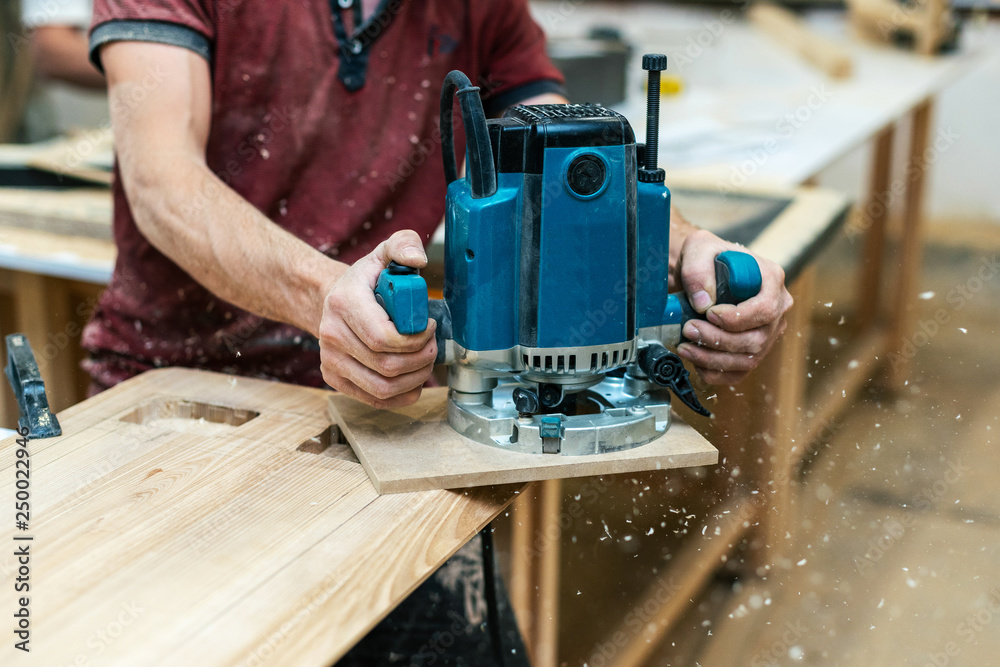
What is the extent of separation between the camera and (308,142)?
1381mm

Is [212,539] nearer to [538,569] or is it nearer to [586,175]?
[586,175]

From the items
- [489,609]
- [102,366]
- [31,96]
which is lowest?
[489,609]

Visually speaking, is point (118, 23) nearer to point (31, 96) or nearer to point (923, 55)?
point (31, 96)

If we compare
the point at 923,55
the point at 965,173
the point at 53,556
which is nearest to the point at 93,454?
the point at 53,556

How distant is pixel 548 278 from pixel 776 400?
127 centimetres

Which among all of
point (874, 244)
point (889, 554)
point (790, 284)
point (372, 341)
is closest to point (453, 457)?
point (372, 341)

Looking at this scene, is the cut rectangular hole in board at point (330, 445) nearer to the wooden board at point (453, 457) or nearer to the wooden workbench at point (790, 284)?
the wooden board at point (453, 457)

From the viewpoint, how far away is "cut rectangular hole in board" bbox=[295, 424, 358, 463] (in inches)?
38.8

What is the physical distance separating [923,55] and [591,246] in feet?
11.9

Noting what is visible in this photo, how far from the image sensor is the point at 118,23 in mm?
1181

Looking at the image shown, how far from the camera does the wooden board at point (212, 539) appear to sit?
676 millimetres

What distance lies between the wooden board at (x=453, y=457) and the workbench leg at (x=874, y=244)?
2.89 meters

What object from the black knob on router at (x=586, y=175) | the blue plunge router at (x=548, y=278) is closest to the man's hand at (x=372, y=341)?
the blue plunge router at (x=548, y=278)

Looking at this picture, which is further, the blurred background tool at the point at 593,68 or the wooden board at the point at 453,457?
the blurred background tool at the point at 593,68
